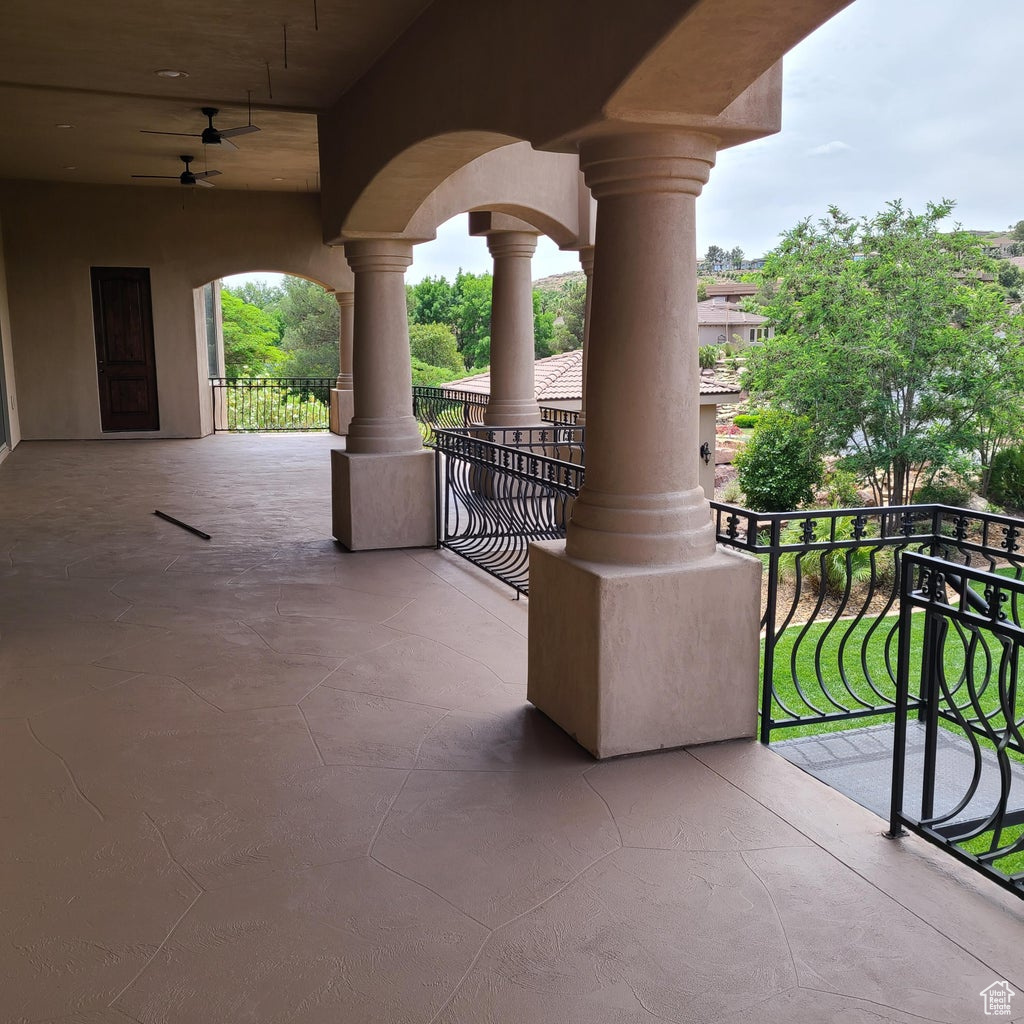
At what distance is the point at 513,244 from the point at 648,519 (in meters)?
7.63

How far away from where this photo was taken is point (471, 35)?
4.48m

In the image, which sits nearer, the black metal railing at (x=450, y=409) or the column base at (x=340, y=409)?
the black metal railing at (x=450, y=409)

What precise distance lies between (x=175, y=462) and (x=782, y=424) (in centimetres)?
1287

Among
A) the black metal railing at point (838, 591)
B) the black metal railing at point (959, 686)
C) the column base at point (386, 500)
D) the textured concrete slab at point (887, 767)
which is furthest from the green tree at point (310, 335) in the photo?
the black metal railing at point (959, 686)

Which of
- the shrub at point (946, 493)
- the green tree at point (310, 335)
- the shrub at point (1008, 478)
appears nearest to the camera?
the shrub at point (1008, 478)

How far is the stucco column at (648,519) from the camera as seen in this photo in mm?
3479

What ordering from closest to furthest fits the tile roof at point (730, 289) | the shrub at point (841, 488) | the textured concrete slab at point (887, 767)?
the textured concrete slab at point (887, 767)
the shrub at point (841, 488)
the tile roof at point (730, 289)

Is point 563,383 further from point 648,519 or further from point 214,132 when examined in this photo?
point 648,519

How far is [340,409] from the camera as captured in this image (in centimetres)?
1648

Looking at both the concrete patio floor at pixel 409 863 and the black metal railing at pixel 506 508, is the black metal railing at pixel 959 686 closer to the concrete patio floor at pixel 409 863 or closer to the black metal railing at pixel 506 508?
the concrete patio floor at pixel 409 863

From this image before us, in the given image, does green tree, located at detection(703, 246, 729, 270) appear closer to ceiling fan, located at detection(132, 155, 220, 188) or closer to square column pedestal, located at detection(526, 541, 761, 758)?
ceiling fan, located at detection(132, 155, 220, 188)

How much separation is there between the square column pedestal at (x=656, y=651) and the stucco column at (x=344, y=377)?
12965 millimetres

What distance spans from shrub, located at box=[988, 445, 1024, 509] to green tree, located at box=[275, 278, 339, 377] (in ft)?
120

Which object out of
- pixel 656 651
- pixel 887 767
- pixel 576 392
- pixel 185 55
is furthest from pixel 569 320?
pixel 656 651
